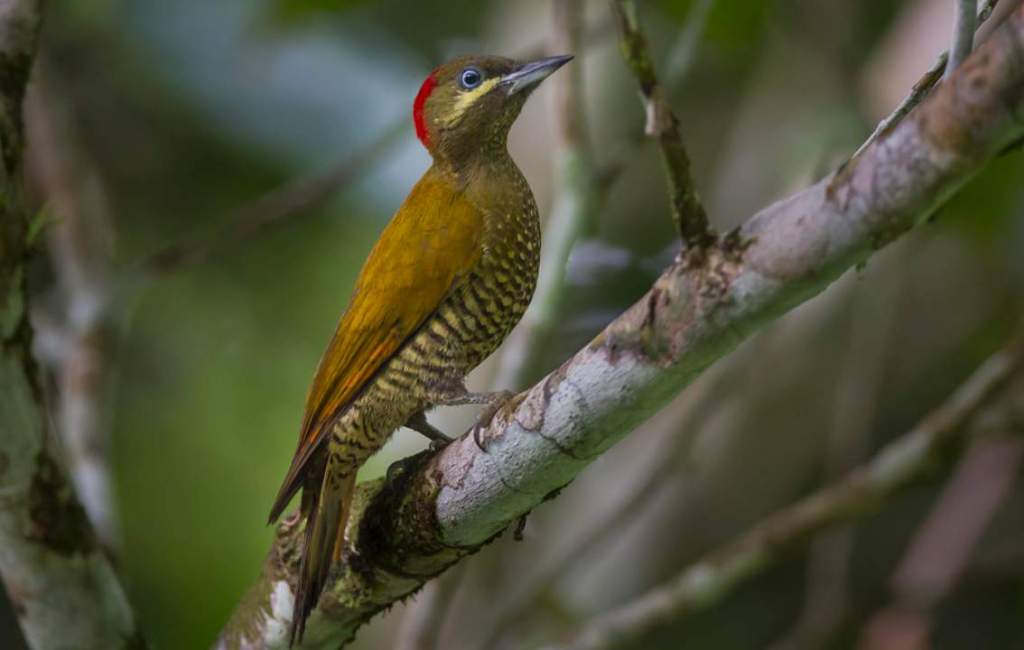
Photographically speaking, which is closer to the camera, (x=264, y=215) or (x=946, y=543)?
(x=264, y=215)

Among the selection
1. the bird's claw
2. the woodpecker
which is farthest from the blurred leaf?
the bird's claw

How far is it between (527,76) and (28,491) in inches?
67.7

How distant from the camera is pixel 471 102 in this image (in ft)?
11.9

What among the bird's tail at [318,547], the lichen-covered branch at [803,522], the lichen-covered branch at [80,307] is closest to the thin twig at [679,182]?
the bird's tail at [318,547]

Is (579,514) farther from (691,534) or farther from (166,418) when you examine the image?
(166,418)

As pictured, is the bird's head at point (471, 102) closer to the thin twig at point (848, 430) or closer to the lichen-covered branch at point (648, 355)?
the lichen-covered branch at point (648, 355)

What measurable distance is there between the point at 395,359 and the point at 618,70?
2.60 metres

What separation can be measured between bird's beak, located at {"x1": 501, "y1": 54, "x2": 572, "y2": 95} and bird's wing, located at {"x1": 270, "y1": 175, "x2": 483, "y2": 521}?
1.64ft

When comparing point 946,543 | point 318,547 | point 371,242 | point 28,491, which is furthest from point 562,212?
point 371,242

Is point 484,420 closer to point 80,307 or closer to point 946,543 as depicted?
point 80,307

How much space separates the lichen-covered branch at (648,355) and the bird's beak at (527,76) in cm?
126

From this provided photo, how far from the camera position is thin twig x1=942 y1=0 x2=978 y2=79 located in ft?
5.56

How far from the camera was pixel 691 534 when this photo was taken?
5180 mm

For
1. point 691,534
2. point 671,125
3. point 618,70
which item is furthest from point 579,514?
point 671,125
